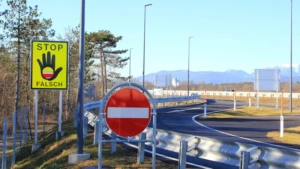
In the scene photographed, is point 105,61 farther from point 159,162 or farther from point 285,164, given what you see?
point 285,164

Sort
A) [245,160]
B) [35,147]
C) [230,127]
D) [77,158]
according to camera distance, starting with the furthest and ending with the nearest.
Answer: [230,127], [35,147], [77,158], [245,160]

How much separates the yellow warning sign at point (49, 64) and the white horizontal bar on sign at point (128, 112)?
7.56m

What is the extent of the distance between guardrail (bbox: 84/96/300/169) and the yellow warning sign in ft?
19.5

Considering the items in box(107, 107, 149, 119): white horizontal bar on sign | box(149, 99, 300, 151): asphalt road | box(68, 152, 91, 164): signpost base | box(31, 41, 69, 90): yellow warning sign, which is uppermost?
box(31, 41, 69, 90): yellow warning sign

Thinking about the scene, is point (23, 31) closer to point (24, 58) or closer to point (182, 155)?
point (24, 58)

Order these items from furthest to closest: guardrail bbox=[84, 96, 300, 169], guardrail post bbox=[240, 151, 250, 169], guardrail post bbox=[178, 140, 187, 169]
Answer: guardrail post bbox=[178, 140, 187, 169]
guardrail post bbox=[240, 151, 250, 169]
guardrail bbox=[84, 96, 300, 169]

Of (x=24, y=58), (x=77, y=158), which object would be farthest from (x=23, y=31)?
(x=77, y=158)

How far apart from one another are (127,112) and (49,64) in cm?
810

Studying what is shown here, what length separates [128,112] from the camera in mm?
7055

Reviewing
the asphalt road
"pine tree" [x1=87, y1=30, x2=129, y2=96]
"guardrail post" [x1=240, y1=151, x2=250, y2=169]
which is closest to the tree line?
"pine tree" [x1=87, y1=30, x2=129, y2=96]

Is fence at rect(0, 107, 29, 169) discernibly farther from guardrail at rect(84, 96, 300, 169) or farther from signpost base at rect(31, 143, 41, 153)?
guardrail at rect(84, 96, 300, 169)

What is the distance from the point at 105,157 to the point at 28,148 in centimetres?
1080

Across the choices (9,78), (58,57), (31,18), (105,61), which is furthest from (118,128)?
(105,61)

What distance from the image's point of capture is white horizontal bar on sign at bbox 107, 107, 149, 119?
7016 mm
